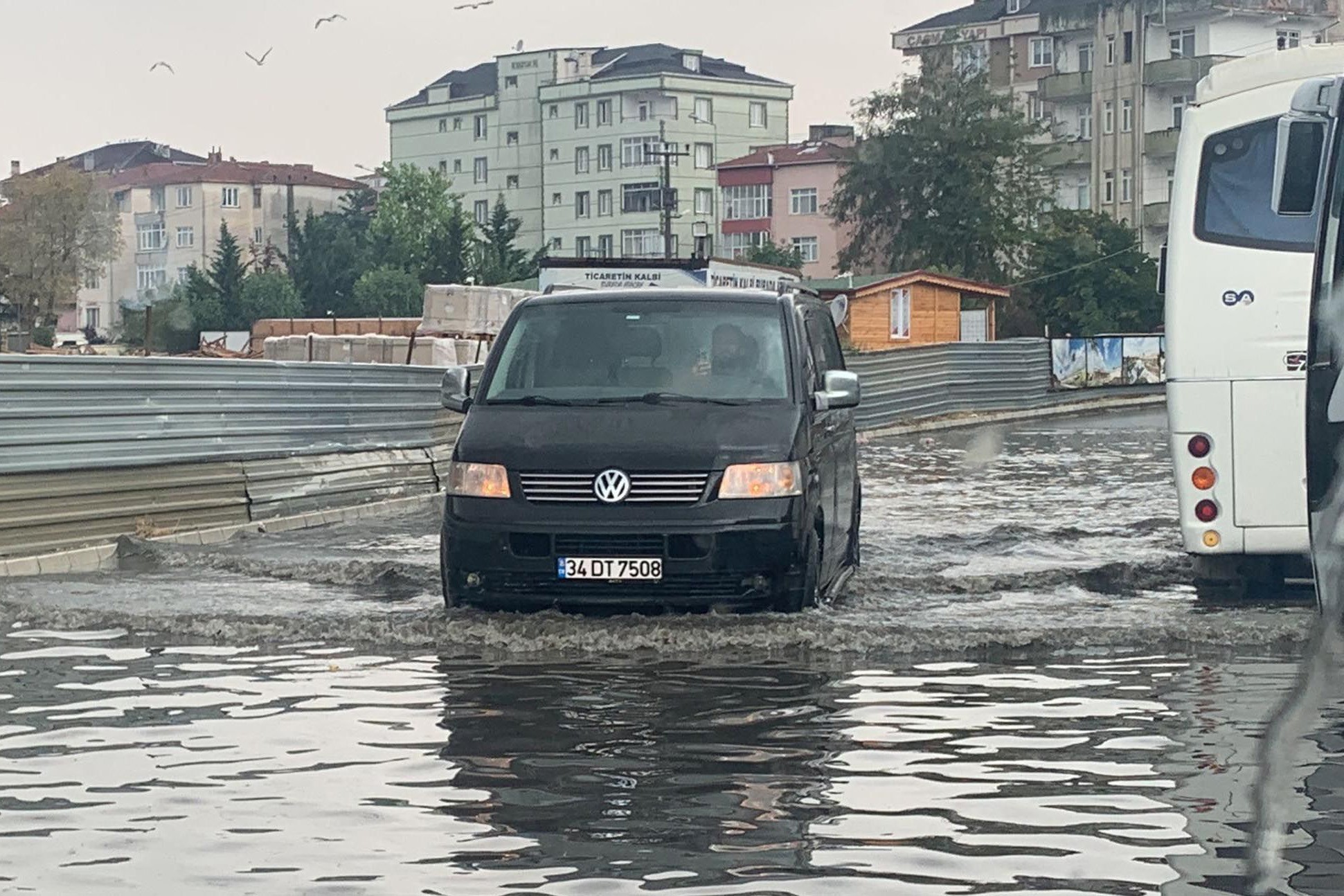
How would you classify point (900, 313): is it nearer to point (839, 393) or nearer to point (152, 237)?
point (839, 393)

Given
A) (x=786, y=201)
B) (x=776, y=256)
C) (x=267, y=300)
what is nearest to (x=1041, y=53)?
(x=776, y=256)

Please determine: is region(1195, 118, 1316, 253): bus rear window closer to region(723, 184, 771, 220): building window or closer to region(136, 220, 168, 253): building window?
region(723, 184, 771, 220): building window

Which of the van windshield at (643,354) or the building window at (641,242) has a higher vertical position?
the building window at (641,242)

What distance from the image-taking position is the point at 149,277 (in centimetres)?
17662

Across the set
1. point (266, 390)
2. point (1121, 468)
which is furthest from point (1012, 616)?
point (1121, 468)

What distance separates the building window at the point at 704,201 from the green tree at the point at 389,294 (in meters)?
30.8

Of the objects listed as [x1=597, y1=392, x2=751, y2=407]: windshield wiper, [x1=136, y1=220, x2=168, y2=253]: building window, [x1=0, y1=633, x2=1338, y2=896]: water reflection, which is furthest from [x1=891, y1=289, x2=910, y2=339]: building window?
[x1=136, y1=220, x2=168, y2=253]: building window

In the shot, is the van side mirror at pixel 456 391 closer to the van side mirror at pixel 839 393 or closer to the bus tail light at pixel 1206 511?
the van side mirror at pixel 839 393

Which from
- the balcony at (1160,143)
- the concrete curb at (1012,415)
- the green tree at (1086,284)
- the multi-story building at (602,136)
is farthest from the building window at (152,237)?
the concrete curb at (1012,415)

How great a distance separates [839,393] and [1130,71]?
93.7 m

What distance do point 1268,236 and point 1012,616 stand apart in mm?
2619

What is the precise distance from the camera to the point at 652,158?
458 feet

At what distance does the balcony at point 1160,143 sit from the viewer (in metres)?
101

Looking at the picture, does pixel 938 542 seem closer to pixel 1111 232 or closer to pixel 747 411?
pixel 747 411
